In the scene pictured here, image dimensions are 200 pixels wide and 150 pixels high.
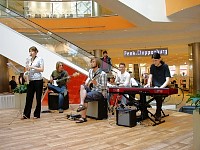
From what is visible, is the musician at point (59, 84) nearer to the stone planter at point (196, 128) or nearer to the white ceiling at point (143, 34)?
the white ceiling at point (143, 34)

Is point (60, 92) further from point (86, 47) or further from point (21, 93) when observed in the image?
point (86, 47)

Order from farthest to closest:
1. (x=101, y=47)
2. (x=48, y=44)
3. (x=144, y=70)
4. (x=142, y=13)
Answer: (x=144, y=70) → (x=101, y=47) → (x=48, y=44) → (x=142, y=13)

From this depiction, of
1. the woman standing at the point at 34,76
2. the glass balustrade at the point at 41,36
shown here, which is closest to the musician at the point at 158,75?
the woman standing at the point at 34,76

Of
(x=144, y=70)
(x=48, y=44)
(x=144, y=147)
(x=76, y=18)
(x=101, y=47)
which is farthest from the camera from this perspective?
(x=144, y=70)

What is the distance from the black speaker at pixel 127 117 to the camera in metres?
4.78

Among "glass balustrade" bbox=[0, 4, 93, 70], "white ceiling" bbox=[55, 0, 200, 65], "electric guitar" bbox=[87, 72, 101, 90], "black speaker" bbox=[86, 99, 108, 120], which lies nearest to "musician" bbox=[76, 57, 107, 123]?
"electric guitar" bbox=[87, 72, 101, 90]

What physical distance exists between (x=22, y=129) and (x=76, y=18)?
8.31m

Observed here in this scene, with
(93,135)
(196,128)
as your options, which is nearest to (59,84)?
(93,135)

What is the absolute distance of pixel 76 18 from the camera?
12.2 metres

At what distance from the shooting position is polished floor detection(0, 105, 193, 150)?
355 cm

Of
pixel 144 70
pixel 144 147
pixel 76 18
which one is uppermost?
pixel 76 18

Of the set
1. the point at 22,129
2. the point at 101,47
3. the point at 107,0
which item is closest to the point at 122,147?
the point at 22,129

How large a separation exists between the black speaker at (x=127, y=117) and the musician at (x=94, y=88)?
679 millimetres

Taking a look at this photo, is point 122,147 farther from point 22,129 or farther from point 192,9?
point 192,9
